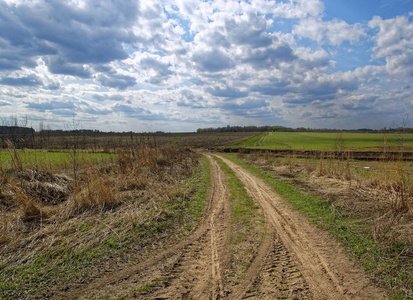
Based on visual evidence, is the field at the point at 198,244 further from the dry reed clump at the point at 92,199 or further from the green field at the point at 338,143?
the green field at the point at 338,143

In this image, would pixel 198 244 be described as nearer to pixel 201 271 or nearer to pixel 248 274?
pixel 201 271

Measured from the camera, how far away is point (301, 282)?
3.57m

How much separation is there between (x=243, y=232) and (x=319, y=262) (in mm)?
→ 1842

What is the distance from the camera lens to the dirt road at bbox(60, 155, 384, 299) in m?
3.35

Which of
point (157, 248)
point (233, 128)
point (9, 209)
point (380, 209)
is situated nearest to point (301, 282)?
point (157, 248)

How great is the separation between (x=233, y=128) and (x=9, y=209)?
16972 centimetres

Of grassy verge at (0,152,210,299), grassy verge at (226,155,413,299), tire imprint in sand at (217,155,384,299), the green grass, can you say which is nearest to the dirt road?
tire imprint in sand at (217,155,384,299)

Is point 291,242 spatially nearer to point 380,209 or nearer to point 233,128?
point 380,209

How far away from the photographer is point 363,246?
185 inches

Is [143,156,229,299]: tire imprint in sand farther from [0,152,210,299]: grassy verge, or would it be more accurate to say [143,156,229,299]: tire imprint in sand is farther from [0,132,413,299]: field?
[0,152,210,299]: grassy verge

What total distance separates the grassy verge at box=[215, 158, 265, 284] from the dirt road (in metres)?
0.07

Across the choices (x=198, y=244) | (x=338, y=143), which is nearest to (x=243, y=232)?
(x=198, y=244)

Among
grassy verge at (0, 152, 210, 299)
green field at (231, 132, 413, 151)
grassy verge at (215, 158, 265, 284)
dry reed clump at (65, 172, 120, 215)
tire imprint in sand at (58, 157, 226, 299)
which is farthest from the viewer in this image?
green field at (231, 132, 413, 151)

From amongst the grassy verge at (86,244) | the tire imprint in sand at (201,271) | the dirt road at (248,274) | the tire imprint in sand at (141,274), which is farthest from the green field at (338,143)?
the grassy verge at (86,244)
